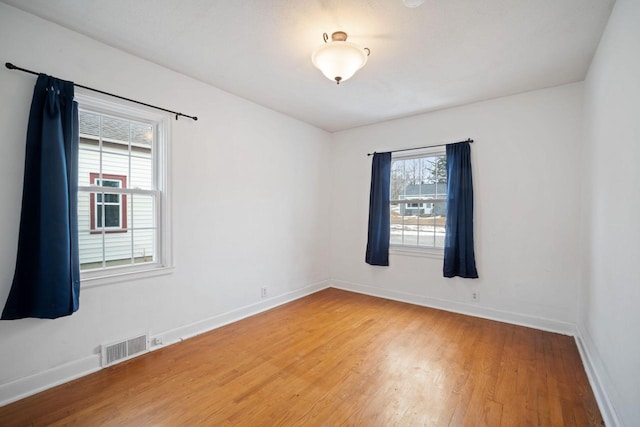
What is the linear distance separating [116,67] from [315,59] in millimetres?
1776

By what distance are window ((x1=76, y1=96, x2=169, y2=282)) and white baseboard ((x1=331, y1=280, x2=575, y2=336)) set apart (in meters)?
3.02

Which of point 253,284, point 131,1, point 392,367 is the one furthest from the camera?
point 253,284

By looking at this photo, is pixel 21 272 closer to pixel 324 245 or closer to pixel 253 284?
pixel 253 284

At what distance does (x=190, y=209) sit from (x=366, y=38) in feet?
7.76

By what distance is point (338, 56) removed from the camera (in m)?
2.08

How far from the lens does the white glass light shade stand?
2061 millimetres

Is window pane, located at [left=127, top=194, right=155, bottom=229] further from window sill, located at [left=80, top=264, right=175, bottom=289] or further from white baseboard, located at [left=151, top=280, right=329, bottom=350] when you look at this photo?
white baseboard, located at [left=151, top=280, right=329, bottom=350]

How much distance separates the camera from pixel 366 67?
2754 millimetres

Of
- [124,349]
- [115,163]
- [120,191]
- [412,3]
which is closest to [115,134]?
[115,163]

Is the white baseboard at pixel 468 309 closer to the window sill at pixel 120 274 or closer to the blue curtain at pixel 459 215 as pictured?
the blue curtain at pixel 459 215

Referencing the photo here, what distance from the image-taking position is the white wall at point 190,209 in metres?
2.03

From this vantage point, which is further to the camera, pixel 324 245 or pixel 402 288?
pixel 324 245

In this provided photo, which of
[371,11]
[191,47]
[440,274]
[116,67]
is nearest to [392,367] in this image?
[440,274]

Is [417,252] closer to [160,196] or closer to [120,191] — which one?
[160,196]
